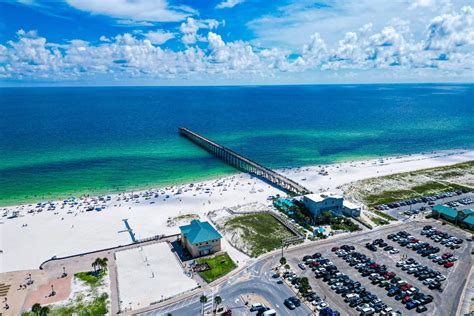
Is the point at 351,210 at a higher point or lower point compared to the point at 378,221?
higher

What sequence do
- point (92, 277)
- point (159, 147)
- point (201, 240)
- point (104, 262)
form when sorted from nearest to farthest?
1. point (92, 277)
2. point (104, 262)
3. point (201, 240)
4. point (159, 147)

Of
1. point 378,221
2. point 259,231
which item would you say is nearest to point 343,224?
point 378,221

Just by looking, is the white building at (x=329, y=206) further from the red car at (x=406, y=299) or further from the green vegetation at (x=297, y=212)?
the red car at (x=406, y=299)

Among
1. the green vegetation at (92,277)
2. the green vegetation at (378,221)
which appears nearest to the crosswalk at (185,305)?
the green vegetation at (92,277)

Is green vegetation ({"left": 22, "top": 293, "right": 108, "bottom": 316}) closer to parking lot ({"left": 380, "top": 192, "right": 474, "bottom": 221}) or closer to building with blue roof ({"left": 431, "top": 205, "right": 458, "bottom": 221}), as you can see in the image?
parking lot ({"left": 380, "top": 192, "right": 474, "bottom": 221})

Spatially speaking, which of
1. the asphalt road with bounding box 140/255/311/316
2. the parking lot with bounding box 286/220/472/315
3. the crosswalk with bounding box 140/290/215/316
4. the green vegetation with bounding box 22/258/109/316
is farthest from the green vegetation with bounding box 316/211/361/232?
the green vegetation with bounding box 22/258/109/316

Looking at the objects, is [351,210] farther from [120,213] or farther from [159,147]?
[159,147]
